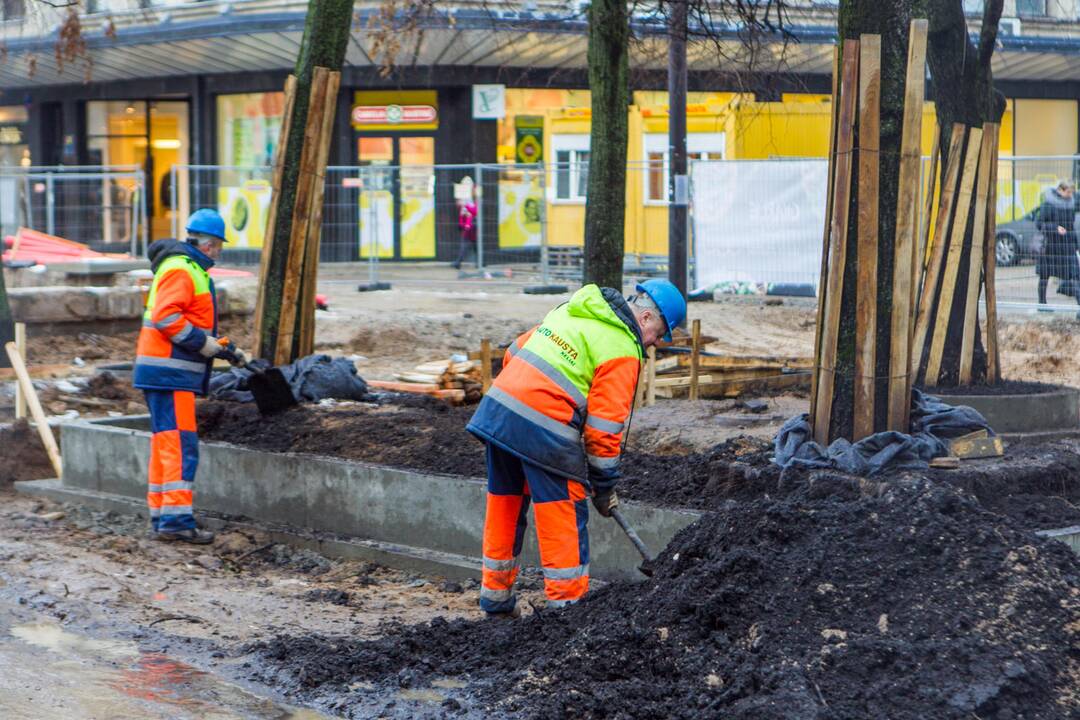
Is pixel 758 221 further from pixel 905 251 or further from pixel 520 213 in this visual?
pixel 905 251

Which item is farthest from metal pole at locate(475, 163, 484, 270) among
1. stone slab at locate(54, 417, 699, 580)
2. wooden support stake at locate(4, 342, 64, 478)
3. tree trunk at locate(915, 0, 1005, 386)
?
tree trunk at locate(915, 0, 1005, 386)

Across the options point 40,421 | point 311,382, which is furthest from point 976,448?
point 40,421

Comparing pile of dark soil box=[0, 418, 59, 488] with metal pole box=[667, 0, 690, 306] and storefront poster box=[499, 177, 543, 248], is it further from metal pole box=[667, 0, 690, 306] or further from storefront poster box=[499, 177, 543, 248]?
storefront poster box=[499, 177, 543, 248]

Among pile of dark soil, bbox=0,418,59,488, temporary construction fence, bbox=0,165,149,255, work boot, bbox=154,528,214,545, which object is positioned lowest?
work boot, bbox=154,528,214,545

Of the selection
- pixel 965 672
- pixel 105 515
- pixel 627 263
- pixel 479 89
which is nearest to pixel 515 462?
pixel 965 672

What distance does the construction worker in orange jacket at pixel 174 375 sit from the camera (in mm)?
8734

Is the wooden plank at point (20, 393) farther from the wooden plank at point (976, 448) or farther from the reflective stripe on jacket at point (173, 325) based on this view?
the wooden plank at point (976, 448)

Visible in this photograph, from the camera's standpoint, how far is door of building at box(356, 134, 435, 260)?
22.7 m

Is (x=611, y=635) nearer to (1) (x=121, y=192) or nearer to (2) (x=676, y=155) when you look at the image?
(2) (x=676, y=155)

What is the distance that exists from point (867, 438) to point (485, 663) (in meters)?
2.33

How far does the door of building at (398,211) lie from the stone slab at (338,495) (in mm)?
12677

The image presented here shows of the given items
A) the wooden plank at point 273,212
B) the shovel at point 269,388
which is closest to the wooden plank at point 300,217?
the wooden plank at point 273,212

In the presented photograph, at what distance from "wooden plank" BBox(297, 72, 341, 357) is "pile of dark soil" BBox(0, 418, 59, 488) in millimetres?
2205

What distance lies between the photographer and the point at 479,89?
27.7 metres
